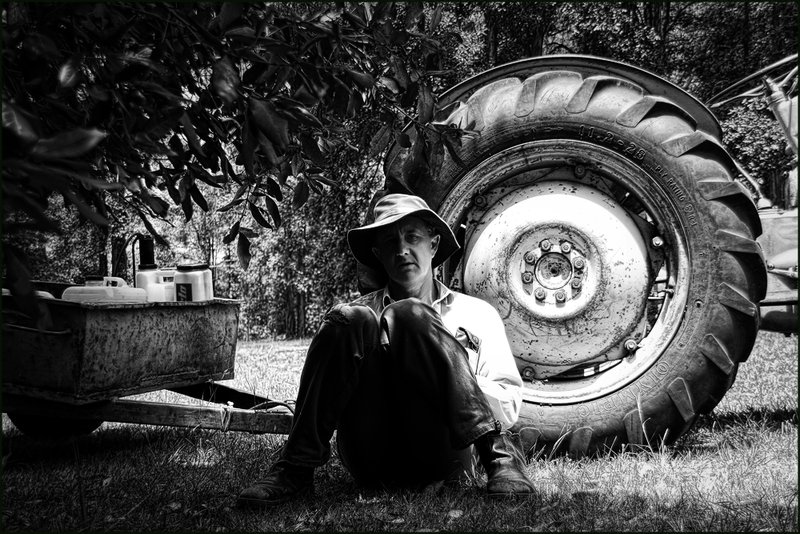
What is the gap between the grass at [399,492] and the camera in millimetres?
2326

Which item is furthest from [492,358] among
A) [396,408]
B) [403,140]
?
[403,140]

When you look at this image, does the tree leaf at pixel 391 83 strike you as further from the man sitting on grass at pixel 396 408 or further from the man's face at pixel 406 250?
the man sitting on grass at pixel 396 408

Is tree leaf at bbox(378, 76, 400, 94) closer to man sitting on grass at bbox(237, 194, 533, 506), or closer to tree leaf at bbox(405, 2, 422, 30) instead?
tree leaf at bbox(405, 2, 422, 30)

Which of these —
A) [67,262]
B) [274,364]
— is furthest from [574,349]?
[67,262]

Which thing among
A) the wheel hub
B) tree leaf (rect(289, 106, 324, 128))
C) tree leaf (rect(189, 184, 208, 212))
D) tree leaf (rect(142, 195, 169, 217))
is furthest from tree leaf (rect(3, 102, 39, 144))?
the wheel hub

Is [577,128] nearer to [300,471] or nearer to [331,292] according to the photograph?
[300,471]

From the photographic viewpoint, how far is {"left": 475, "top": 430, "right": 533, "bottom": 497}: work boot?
245 cm

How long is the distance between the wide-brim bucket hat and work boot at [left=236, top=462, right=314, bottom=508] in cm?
100

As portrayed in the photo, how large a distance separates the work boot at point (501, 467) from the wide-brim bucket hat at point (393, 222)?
2.99 ft

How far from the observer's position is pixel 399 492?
2.64 metres

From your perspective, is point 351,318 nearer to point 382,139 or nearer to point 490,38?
point 382,139

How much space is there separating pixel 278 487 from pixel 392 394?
519 mm

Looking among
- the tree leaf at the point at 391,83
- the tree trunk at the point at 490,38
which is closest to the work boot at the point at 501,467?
the tree leaf at the point at 391,83

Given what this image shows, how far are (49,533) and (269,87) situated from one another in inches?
62.8
